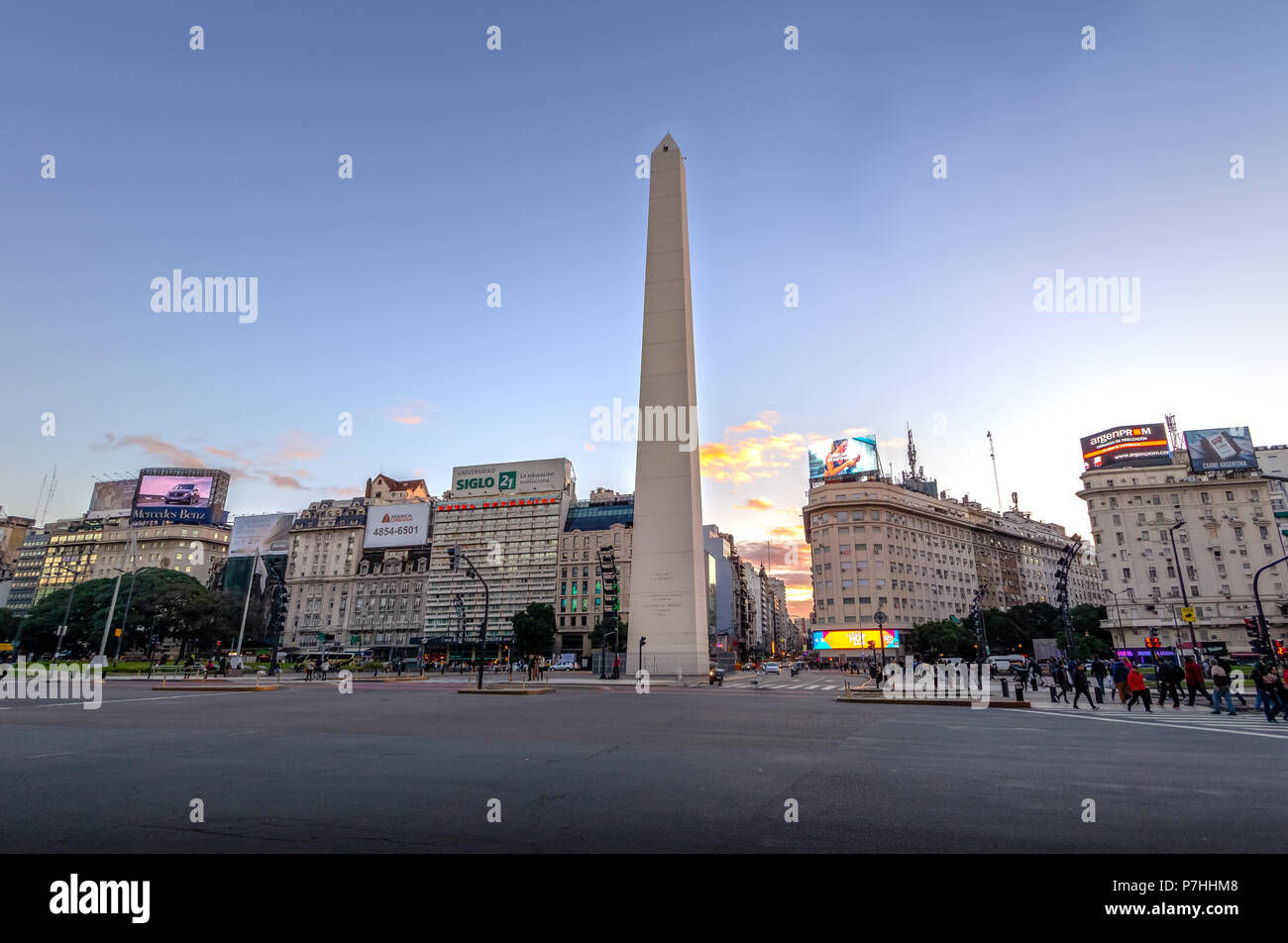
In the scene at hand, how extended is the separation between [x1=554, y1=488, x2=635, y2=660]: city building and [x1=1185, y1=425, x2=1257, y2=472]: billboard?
79.8 metres

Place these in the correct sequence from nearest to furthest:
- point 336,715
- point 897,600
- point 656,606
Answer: point 336,715, point 656,606, point 897,600

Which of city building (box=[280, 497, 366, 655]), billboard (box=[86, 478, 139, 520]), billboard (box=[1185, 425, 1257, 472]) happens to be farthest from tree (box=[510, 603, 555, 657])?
billboard (box=[86, 478, 139, 520])

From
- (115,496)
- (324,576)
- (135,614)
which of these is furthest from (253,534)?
(135,614)

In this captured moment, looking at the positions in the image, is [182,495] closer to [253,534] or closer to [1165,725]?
[253,534]

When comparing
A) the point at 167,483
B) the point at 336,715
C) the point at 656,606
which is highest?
the point at 167,483

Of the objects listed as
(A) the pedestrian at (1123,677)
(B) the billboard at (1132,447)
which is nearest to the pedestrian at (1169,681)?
(A) the pedestrian at (1123,677)

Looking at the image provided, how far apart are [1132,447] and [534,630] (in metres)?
89.0

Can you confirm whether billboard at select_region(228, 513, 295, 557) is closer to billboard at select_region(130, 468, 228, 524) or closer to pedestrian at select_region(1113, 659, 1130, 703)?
billboard at select_region(130, 468, 228, 524)

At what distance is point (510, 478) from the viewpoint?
375ft
